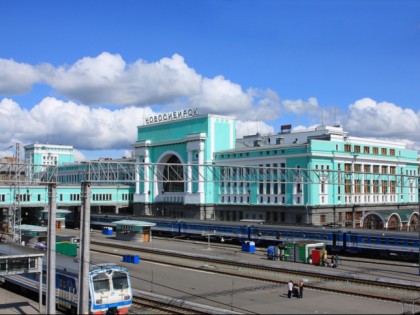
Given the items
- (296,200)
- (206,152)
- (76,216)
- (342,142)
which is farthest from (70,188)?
(342,142)

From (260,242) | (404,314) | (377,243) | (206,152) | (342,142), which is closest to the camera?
(404,314)

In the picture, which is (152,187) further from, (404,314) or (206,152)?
(404,314)

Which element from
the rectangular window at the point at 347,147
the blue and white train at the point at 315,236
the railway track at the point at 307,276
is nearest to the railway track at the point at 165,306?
the railway track at the point at 307,276

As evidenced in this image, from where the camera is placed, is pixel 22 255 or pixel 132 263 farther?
pixel 132 263

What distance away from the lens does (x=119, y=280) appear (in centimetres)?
2286

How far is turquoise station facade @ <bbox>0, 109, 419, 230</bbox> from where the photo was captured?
66.2 m

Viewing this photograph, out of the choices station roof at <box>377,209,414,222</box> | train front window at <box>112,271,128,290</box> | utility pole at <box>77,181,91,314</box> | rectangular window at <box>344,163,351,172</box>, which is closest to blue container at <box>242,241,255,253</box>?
station roof at <box>377,209,414,222</box>

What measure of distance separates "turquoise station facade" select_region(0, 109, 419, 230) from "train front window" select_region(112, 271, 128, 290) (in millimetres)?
36461

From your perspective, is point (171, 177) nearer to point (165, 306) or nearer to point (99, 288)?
point (165, 306)

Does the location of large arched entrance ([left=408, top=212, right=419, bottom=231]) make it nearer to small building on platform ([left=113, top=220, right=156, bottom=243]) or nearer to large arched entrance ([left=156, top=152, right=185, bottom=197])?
small building on platform ([left=113, top=220, right=156, bottom=243])

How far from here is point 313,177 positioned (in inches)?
2571

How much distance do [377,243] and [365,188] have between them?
106 ft

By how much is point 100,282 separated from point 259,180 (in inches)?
2036

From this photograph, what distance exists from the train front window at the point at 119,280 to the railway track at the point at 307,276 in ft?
37.1
